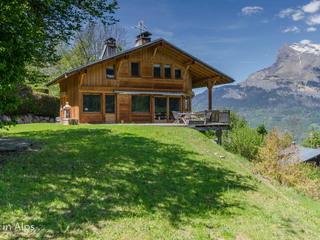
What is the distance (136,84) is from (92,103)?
3948 millimetres

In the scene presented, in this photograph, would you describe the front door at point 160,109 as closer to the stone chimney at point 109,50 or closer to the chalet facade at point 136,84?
the chalet facade at point 136,84

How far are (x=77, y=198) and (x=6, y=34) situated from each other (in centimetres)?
542

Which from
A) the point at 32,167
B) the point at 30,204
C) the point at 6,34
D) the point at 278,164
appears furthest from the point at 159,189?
the point at 278,164

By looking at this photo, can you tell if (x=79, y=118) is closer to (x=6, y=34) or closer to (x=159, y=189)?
(x=6, y=34)

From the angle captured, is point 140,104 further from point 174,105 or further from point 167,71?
point 167,71

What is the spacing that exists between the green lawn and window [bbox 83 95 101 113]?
10652 mm

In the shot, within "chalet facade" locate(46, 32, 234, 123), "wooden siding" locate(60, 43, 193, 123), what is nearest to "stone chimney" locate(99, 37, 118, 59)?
"chalet facade" locate(46, 32, 234, 123)

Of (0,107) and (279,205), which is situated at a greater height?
(0,107)

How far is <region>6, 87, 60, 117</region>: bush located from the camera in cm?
2358

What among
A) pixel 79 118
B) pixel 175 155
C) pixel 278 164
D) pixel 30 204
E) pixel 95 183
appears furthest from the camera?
pixel 79 118

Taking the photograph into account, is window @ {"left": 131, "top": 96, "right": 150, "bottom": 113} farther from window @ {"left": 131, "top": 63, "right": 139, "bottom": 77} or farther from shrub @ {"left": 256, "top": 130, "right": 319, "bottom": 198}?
shrub @ {"left": 256, "top": 130, "right": 319, "bottom": 198}

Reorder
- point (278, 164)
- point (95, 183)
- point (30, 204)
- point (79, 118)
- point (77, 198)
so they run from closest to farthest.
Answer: point (30, 204) < point (77, 198) < point (95, 183) < point (278, 164) < point (79, 118)

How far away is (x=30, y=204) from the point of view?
503 centimetres

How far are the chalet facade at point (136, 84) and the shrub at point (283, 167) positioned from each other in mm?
8923
